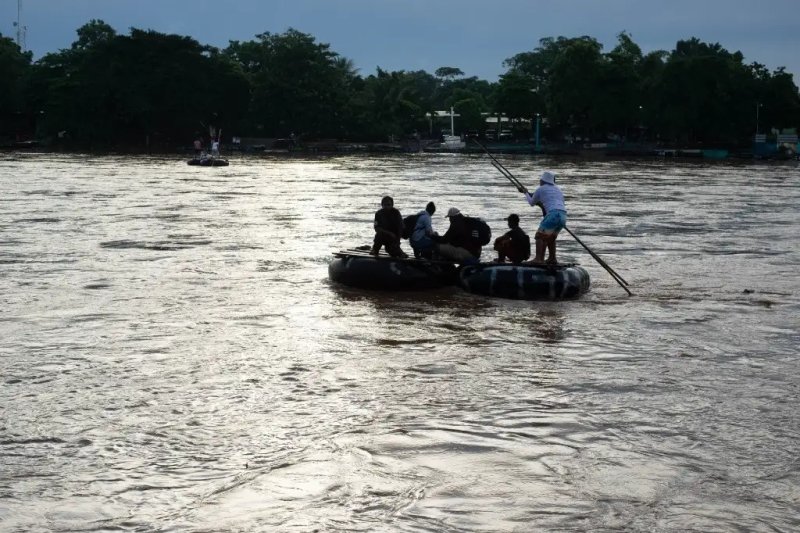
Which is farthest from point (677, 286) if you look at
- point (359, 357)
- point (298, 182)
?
point (298, 182)

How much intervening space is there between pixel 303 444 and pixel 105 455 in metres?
1.78

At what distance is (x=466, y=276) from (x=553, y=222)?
186 centimetres

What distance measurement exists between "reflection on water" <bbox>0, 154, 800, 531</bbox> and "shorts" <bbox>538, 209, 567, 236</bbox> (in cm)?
138

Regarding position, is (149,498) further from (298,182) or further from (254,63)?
(254,63)

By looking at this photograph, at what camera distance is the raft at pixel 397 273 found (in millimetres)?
17750

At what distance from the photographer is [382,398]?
11188 millimetres

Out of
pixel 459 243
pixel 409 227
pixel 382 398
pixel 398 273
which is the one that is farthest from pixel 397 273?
pixel 382 398

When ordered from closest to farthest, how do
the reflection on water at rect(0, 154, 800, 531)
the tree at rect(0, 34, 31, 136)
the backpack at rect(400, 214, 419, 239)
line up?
1. the reflection on water at rect(0, 154, 800, 531)
2. the backpack at rect(400, 214, 419, 239)
3. the tree at rect(0, 34, 31, 136)

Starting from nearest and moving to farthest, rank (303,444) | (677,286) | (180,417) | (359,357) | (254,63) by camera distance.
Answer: (303,444) < (180,417) < (359,357) < (677,286) < (254,63)

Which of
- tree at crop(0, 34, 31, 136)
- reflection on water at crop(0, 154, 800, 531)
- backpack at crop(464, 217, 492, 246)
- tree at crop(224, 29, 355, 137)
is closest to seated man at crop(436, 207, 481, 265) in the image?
backpack at crop(464, 217, 492, 246)

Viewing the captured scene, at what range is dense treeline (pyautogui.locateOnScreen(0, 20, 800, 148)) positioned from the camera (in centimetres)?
11000

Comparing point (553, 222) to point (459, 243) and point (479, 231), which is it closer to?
point (479, 231)

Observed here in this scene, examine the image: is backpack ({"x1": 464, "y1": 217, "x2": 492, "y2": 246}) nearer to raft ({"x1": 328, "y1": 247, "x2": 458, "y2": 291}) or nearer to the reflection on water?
raft ({"x1": 328, "y1": 247, "x2": 458, "y2": 291})

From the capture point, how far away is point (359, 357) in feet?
43.6
